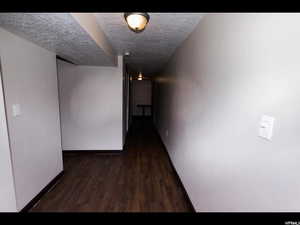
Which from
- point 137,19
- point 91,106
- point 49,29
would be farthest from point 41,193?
point 137,19

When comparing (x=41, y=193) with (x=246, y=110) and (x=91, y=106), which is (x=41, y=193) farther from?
(x=246, y=110)

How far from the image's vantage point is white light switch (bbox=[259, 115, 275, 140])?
0.68 meters

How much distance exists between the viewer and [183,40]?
2.10 metres

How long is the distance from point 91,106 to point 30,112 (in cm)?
153

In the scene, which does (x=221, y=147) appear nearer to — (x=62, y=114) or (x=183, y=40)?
(x=183, y=40)

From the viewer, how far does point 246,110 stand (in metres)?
0.84

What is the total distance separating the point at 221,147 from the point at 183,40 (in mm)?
1695

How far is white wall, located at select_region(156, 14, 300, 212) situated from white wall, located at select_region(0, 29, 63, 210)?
1997mm

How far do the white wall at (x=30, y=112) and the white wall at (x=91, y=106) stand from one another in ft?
3.12

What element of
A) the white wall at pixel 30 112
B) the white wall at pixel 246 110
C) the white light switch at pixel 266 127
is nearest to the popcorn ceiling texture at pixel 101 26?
the white wall at pixel 30 112

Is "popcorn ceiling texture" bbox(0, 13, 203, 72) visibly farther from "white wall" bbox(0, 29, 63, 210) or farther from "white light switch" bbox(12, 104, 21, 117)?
"white light switch" bbox(12, 104, 21, 117)

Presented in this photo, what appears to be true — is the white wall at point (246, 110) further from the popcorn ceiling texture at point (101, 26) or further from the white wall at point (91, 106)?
the white wall at point (91, 106)

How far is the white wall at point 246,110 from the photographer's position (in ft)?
1.96
